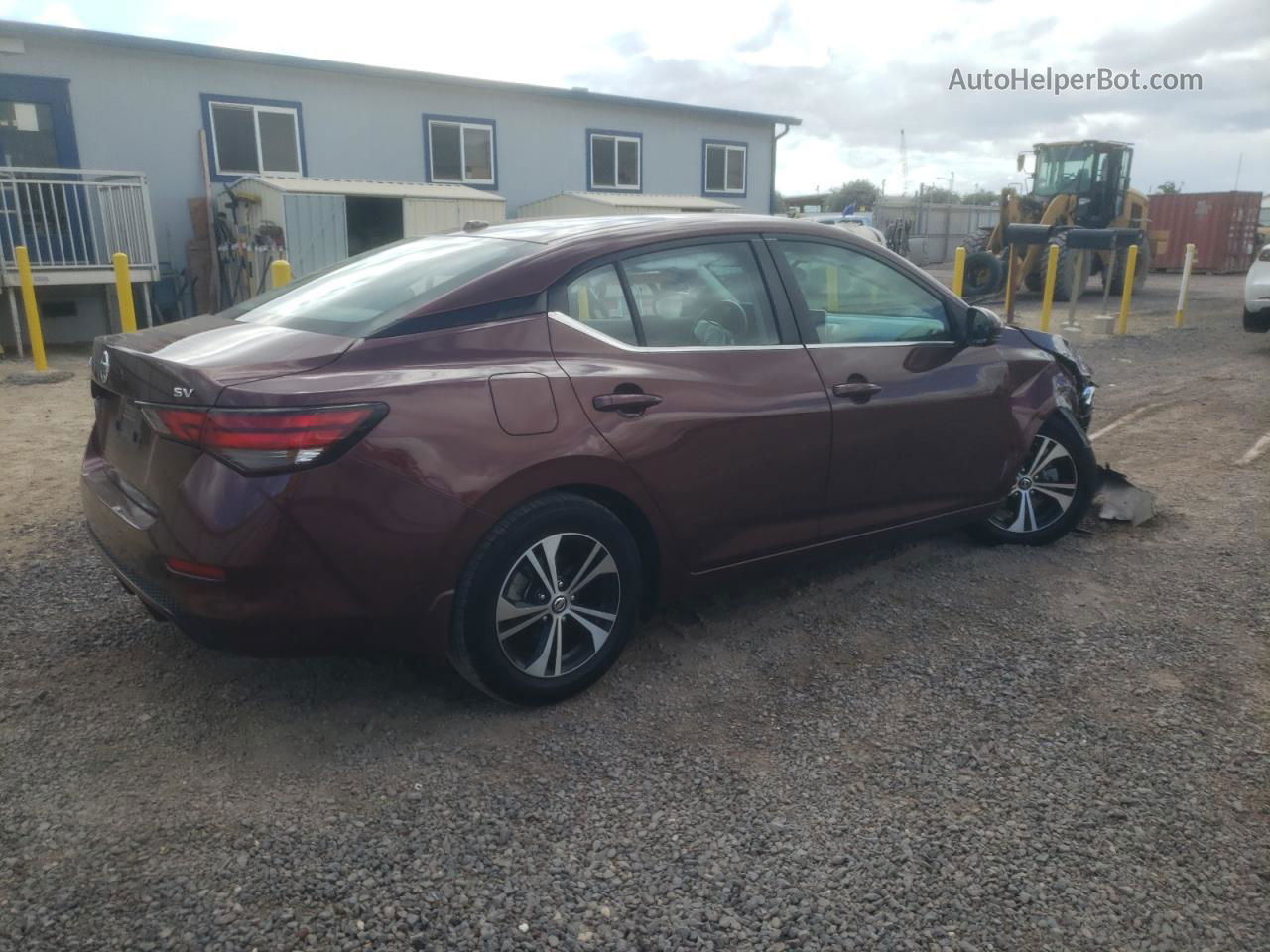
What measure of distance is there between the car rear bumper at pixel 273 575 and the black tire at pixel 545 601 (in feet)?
0.42

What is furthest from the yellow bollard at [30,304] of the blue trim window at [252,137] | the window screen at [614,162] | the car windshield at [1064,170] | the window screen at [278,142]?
the car windshield at [1064,170]

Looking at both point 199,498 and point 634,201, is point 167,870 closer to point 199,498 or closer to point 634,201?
point 199,498

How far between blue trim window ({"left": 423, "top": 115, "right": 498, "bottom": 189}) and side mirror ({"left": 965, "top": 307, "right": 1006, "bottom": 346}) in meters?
13.8

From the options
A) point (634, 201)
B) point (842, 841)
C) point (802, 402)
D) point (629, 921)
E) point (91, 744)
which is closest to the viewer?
point (629, 921)

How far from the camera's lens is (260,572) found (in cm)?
255

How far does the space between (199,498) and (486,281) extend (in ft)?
3.46

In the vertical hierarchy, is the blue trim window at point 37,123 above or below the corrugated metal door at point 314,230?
above

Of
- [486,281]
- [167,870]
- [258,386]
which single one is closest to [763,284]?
[486,281]

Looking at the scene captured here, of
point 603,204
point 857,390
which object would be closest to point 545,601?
point 857,390

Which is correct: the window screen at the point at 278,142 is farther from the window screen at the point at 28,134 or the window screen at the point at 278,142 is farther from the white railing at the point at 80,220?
the window screen at the point at 28,134

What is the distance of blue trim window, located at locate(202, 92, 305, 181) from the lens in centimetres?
1405

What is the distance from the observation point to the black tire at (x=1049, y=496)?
15.0 feet

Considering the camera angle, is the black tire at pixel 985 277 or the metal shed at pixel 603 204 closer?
the black tire at pixel 985 277

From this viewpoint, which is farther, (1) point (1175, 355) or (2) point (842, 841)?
(1) point (1175, 355)
